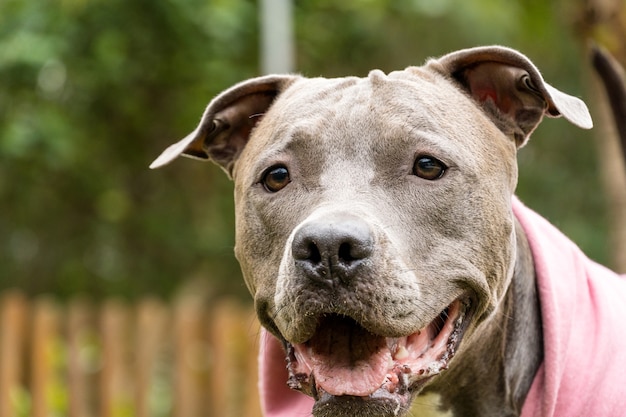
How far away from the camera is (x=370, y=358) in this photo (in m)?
3.68

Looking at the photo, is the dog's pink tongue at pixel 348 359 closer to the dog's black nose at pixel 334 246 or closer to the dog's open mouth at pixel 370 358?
the dog's open mouth at pixel 370 358

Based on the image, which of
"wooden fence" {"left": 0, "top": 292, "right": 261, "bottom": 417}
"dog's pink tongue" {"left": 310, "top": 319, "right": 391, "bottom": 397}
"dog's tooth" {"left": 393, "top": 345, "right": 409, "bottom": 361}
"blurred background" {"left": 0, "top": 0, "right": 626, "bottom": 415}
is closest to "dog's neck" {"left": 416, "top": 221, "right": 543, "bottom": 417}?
"dog's tooth" {"left": 393, "top": 345, "right": 409, "bottom": 361}

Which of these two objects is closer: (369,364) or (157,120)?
(369,364)

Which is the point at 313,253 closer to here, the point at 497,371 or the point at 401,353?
the point at 401,353

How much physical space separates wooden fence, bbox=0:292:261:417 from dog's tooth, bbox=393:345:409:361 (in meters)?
5.19

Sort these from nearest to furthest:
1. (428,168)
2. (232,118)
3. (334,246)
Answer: (334,246) → (428,168) → (232,118)

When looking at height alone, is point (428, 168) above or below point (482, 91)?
below

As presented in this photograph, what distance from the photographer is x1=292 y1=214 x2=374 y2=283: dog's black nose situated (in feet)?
11.1

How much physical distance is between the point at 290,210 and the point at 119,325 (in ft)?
19.2

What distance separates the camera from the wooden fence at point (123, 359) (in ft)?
30.0

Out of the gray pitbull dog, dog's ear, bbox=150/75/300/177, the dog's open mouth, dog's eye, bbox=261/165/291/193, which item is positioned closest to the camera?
the gray pitbull dog

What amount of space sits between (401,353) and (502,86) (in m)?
1.31

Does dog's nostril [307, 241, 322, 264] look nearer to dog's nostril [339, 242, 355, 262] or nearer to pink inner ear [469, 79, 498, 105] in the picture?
dog's nostril [339, 242, 355, 262]

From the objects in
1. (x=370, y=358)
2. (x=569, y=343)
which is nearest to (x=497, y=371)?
(x=569, y=343)
